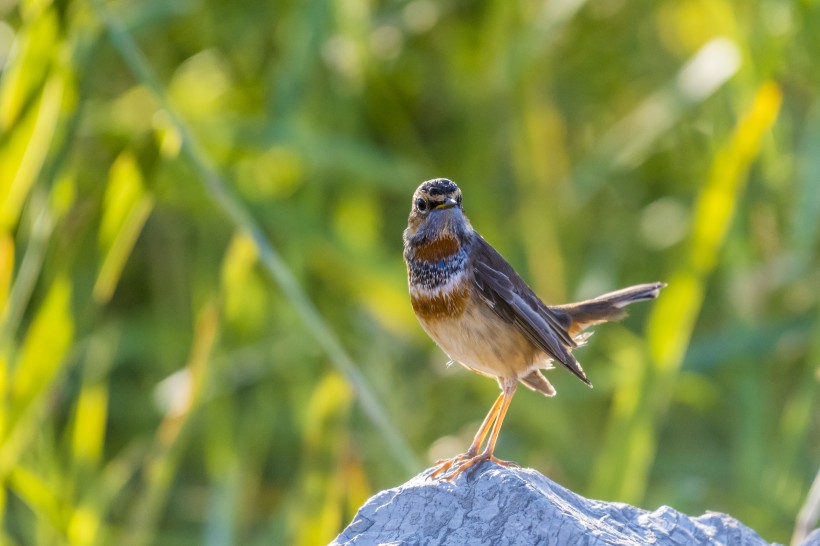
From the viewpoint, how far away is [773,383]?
642 cm

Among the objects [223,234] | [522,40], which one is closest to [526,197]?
[522,40]

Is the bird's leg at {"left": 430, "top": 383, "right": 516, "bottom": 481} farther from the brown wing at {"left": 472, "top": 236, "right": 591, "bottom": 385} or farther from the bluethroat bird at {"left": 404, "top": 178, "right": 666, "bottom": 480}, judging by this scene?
the brown wing at {"left": 472, "top": 236, "right": 591, "bottom": 385}

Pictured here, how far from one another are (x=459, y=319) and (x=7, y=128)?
66.5 inches

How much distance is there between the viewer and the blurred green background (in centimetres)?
426

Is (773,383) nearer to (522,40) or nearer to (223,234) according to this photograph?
(522,40)

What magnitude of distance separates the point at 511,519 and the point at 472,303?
969mm

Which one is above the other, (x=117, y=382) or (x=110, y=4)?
(x=110, y=4)

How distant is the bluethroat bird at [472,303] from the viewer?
351 centimetres

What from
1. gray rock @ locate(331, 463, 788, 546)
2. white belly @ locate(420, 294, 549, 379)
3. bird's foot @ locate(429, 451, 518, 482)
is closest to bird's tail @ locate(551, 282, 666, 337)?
white belly @ locate(420, 294, 549, 379)

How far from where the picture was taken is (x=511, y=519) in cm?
267

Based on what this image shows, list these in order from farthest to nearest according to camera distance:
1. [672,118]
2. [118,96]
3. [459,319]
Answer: [118,96], [672,118], [459,319]

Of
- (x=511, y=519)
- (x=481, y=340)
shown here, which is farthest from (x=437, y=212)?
(x=511, y=519)

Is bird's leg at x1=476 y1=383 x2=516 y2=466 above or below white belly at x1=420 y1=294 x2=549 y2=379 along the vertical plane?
below

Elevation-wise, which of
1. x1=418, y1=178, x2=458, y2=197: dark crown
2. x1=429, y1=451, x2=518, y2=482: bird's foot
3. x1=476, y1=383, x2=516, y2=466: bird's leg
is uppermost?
x1=418, y1=178, x2=458, y2=197: dark crown
